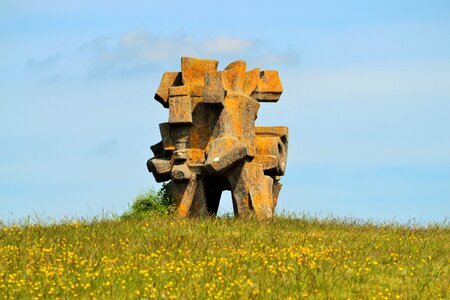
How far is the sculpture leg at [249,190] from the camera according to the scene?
2000cm

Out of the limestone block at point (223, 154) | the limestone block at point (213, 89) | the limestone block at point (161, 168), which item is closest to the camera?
the limestone block at point (223, 154)

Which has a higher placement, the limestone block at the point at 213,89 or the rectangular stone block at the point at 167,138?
the limestone block at the point at 213,89

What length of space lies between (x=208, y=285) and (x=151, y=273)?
1.36 m

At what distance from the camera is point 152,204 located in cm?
2053

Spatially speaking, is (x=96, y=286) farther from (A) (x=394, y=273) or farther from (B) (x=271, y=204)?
(B) (x=271, y=204)

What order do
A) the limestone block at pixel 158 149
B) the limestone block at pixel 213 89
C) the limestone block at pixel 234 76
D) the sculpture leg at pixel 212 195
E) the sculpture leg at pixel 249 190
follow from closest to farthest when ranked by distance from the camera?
1. the limestone block at pixel 213 89
2. the sculpture leg at pixel 249 190
3. the limestone block at pixel 234 76
4. the sculpture leg at pixel 212 195
5. the limestone block at pixel 158 149

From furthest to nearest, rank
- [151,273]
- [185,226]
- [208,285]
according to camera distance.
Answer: [185,226] < [151,273] < [208,285]

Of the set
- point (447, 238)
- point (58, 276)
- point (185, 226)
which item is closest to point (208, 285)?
point (58, 276)

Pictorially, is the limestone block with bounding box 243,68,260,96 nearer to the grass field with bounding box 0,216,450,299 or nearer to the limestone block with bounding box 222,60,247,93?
the limestone block with bounding box 222,60,247,93

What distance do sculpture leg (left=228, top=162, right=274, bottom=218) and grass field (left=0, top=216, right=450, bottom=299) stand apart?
2.37ft

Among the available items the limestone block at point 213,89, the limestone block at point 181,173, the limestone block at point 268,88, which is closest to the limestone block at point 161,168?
the limestone block at point 181,173

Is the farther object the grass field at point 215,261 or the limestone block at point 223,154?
the limestone block at point 223,154

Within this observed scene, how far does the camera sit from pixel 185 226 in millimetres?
18203

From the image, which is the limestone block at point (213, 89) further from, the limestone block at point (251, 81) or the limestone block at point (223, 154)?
the limestone block at point (251, 81)
